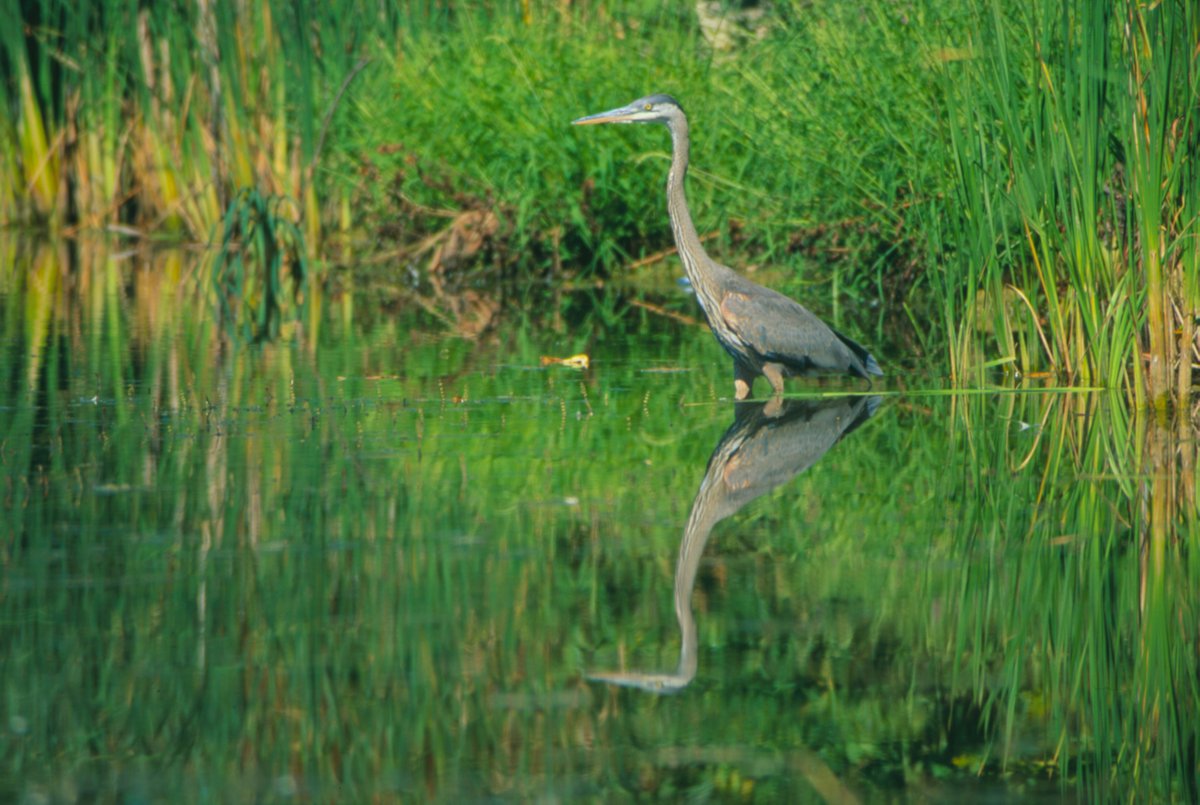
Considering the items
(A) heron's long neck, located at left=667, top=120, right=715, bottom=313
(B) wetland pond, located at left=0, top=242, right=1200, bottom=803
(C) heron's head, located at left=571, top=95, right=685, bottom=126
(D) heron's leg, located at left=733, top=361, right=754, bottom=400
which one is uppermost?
(C) heron's head, located at left=571, top=95, right=685, bottom=126

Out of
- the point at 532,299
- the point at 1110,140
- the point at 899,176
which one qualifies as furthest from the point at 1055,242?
the point at 532,299

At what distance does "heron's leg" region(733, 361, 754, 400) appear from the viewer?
738 centimetres

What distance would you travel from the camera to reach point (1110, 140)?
6340 mm

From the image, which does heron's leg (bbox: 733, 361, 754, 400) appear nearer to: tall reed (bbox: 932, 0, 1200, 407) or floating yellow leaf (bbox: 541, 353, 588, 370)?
tall reed (bbox: 932, 0, 1200, 407)

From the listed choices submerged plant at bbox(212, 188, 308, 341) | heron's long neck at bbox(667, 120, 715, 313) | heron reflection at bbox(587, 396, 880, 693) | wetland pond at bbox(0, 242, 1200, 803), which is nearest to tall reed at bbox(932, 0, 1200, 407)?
wetland pond at bbox(0, 242, 1200, 803)

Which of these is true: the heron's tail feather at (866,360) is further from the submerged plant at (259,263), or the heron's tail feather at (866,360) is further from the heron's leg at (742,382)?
the submerged plant at (259,263)

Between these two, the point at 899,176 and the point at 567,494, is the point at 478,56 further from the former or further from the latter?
the point at 567,494

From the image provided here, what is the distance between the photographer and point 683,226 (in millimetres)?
7664

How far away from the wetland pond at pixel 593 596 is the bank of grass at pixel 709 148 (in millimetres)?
664

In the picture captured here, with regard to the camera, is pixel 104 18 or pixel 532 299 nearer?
pixel 532 299

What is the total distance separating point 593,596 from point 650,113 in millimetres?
4349

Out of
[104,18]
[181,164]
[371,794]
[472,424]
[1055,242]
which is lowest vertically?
[371,794]

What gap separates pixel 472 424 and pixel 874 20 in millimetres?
4315

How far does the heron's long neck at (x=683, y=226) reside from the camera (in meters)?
7.49
